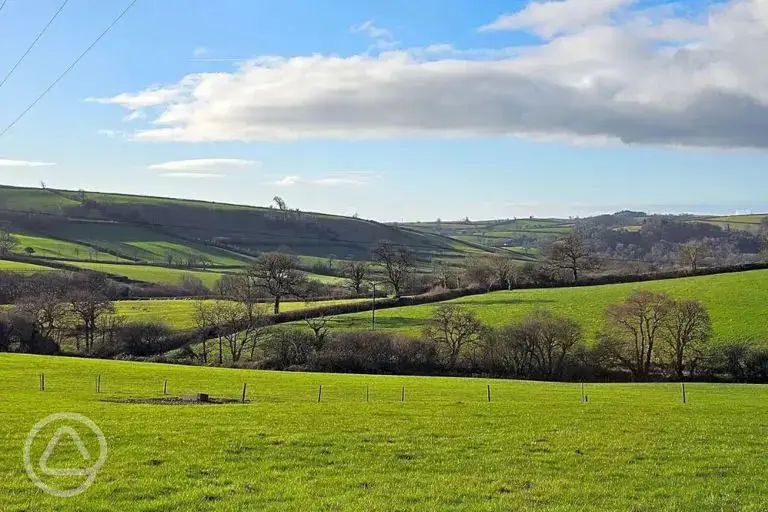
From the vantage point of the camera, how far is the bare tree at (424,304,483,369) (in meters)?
75.9

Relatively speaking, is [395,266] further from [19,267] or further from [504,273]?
[19,267]

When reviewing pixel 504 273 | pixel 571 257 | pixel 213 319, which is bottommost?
pixel 213 319

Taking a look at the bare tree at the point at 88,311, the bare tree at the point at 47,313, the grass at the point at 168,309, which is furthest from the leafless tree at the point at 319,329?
the bare tree at the point at 47,313

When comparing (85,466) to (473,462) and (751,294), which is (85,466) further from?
(751,294)

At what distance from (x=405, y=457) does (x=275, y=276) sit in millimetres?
87425

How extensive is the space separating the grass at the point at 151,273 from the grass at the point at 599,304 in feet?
207

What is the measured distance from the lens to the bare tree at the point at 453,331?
75938 millimetres

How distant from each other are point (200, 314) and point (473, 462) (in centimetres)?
8072

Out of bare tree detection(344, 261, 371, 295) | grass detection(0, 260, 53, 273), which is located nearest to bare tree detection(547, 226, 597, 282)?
bare tree detection(344, 261, 371, 295)

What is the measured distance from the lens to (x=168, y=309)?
10550 centimetres

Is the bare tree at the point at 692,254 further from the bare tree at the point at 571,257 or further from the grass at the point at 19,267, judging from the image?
the grass at the point at 19,267

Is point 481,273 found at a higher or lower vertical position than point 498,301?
higher

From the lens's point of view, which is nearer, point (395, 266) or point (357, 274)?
point (395, 266)

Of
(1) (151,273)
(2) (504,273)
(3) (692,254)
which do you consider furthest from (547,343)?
(1) (151,273)
